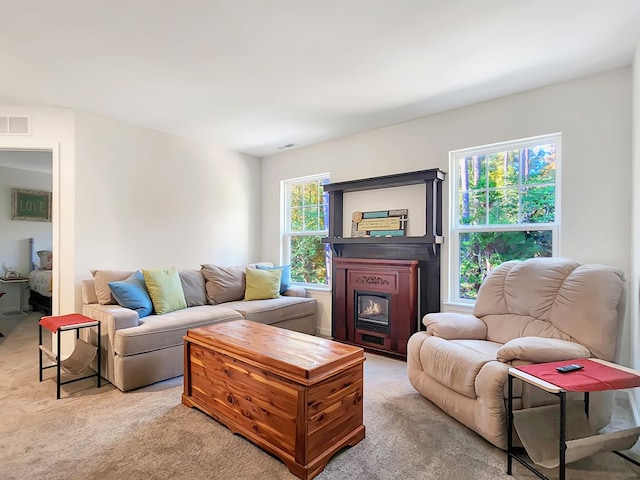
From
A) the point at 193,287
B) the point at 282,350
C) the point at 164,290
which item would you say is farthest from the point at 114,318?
the point at 282,350

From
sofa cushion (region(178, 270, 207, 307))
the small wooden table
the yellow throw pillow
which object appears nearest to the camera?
sofa cushion (region(178, 270, 207, 307))

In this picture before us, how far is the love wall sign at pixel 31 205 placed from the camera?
19.4 ft

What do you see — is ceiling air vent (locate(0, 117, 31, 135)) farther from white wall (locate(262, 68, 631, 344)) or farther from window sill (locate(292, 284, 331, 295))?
white wall (locate(262, 68, 631, 344))

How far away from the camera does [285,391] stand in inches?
71.0

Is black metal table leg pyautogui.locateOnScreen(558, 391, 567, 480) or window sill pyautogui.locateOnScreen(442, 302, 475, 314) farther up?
window sill pyautogui.locateOnScreen(442, 302, 475, 314)

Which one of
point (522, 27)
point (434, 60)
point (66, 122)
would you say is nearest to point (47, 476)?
point (66, 122)

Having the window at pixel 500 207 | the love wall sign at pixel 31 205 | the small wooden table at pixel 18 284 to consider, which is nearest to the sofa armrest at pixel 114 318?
the window at pixel 500 207

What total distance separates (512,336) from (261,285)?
106 inches

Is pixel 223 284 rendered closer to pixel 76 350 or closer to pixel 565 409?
pixel 76 350

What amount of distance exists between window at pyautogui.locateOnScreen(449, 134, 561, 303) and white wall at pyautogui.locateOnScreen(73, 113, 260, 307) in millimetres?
2914

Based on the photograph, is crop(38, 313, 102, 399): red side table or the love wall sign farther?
the love wall sign

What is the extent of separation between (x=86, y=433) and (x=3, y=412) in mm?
749

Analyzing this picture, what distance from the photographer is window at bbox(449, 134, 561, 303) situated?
3002mm

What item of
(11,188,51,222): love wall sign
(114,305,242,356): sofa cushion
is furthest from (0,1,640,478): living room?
(11,188,51,222): love wall sign
